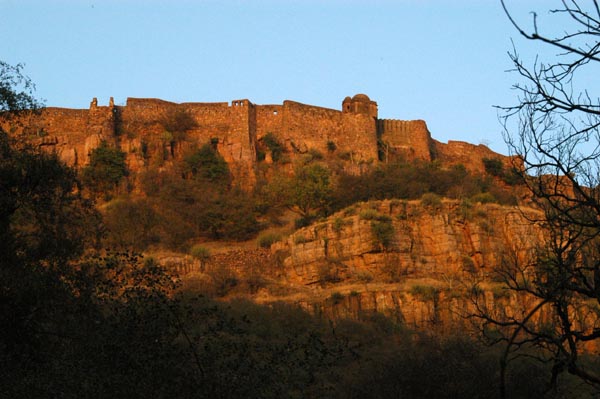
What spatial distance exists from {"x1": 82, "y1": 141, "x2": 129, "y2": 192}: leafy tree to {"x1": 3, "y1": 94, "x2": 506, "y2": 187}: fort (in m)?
0.66

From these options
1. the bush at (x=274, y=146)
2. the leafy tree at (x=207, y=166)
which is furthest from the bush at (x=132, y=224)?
the bush at (x=274, y=146)

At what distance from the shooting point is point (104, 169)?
37312 mm

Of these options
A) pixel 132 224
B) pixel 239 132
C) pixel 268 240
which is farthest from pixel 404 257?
pixel 239 132

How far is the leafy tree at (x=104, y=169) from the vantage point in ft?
122

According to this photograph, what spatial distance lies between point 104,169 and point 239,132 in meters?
6.63

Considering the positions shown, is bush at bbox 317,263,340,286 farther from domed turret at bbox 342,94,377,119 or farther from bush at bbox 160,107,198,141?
domed turret at bbox 342,94,377,119

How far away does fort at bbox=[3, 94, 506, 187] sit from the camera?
130 feet

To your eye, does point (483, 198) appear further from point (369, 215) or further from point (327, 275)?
point (327, 275)

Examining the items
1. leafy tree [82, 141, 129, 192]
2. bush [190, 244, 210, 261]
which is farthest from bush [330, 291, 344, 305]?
leafy tree [82, 141, 129, 192]

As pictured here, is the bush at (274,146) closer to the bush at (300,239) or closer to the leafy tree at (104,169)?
the leafy tree at (104,169)

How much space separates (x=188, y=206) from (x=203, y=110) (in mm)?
7388

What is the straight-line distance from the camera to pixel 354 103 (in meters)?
45.1

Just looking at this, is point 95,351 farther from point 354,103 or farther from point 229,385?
point 354,103

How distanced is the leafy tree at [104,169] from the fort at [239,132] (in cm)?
66
